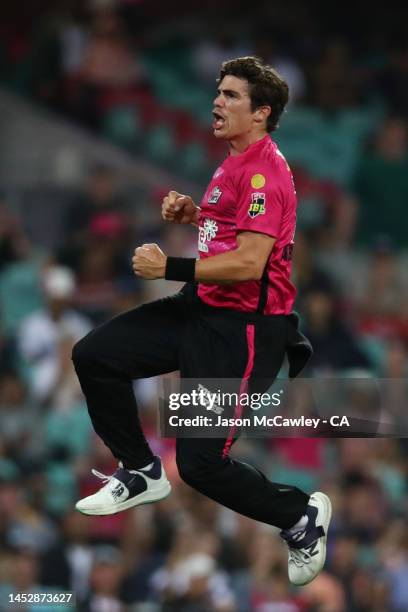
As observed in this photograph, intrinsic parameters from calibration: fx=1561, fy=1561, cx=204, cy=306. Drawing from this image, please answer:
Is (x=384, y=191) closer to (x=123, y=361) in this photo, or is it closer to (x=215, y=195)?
(x=215, y=195)

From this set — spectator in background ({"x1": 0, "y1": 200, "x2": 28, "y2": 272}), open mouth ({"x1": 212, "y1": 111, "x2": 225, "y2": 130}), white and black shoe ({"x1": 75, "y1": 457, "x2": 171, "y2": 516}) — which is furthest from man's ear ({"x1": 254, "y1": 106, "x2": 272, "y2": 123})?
spectator in background ({"x1": 0, "y1": 200, "x2": 28, "y2": 272})

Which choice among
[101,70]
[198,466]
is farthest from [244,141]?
[101,70]

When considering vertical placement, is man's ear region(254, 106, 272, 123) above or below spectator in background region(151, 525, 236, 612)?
above

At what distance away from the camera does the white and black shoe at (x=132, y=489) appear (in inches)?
269

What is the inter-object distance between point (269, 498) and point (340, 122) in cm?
725

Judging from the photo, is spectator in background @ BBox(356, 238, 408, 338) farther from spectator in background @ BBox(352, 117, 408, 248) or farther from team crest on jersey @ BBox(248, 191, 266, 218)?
team crest on jersey @ BBox(248, 191, 266, 218)

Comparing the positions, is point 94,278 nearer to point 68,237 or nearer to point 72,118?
point 68,237

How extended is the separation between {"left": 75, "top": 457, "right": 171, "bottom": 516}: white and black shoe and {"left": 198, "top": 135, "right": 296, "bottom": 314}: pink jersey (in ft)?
2.71

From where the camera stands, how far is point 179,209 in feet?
22.6

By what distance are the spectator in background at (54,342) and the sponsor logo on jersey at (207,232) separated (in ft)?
14.6

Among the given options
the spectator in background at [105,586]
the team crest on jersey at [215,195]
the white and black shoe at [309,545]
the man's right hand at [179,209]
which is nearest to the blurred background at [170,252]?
the spectator in background at [105,586]

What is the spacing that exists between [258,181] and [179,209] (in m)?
0.55

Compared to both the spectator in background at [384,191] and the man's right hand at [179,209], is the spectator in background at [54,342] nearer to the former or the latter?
the spectator in background at [384,191]

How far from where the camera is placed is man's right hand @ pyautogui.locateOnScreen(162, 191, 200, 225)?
22.5 ft
